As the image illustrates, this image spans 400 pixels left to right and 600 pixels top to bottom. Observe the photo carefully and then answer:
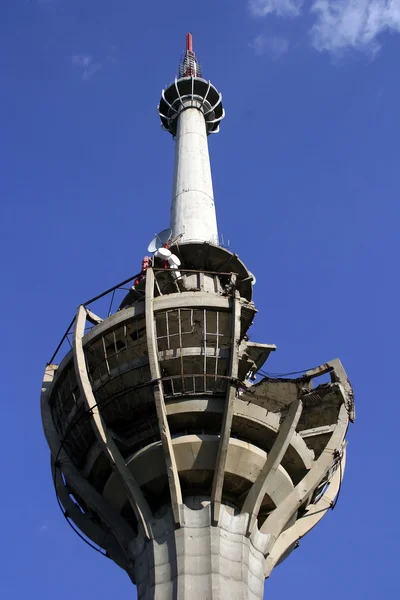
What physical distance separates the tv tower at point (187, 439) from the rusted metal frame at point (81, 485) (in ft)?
0.18

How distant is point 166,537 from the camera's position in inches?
1305

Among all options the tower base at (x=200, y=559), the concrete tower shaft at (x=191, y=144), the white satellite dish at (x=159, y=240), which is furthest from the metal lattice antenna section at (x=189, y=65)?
the tower base at (x=200, y=559)

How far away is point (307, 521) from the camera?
38.0 metres

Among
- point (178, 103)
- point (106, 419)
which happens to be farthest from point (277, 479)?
point (178, 103)

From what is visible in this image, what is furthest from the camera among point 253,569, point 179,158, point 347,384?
point 179,158

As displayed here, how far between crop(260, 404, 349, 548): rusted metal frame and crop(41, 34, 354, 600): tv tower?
0.05 metres

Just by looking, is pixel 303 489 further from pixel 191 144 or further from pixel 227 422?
pixel 191 144

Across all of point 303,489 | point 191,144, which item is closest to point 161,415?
point 303,489

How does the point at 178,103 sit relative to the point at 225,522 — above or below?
above

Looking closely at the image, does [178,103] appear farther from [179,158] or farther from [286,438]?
[286,438]

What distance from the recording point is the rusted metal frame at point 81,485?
35.2m

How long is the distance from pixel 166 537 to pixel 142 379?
6.66 m

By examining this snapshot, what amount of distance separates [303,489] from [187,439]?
196 inches

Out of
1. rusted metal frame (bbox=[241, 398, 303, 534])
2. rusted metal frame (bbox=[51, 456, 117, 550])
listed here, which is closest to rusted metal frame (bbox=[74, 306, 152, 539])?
rusted metal frame (bbox=[241, 398, 303, 534])
